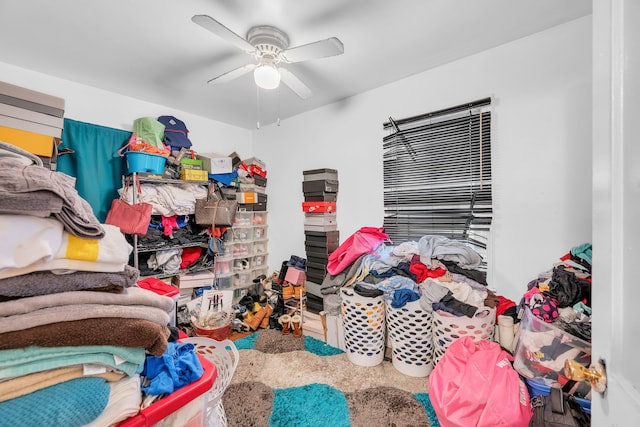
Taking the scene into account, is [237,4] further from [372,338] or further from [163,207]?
[372,338]

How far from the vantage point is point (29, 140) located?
5.89 ft

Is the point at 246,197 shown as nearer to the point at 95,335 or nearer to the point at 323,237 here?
the point at 323,237

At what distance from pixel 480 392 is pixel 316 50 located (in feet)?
6.17

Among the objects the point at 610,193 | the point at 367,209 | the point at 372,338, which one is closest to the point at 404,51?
the point at 367,209

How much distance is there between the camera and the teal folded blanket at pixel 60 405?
42cm

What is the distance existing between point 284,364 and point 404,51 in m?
2.56

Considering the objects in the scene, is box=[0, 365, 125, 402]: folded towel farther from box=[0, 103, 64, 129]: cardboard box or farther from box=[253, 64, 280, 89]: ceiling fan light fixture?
box=[0, 103, 64, 129]: cardboard box

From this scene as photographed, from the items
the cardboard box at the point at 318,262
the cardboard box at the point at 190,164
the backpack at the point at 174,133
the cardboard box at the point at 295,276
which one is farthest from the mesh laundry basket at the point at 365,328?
the backpack at the point at 174,133


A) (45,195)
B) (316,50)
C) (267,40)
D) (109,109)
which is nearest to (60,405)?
(45,195)

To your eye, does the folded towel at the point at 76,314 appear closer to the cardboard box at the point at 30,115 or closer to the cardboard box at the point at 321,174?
the cardboard box at the point at 30,115

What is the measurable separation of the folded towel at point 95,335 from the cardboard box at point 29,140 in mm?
2037

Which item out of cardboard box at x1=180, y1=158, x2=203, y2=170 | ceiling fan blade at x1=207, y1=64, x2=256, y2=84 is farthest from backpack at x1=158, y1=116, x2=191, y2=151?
ceiling fan blade at x1=207, y1=64, x2=256, y2=84

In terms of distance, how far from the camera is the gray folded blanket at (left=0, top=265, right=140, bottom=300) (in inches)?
18.4

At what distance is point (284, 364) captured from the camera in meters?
2.05
